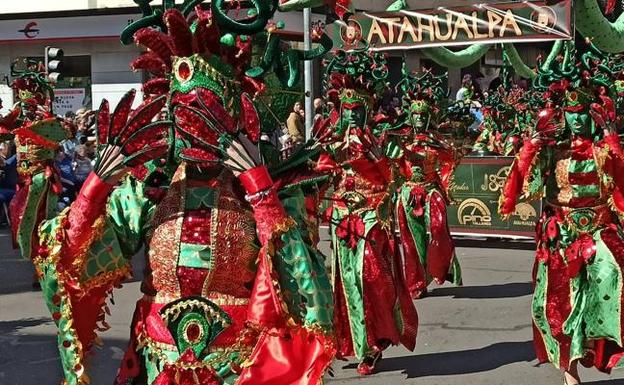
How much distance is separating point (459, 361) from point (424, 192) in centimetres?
297

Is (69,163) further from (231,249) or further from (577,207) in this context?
(231,249)

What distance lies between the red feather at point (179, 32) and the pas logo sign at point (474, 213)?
10.6 metres

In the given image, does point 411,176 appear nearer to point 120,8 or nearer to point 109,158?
point 109,158

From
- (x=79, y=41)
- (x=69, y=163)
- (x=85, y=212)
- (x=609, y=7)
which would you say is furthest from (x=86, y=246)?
(x=79, y=41)

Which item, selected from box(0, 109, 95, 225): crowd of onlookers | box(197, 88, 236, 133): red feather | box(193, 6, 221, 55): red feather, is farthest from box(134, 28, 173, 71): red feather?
box(0, 109, 95, 225): crowd of onlookers

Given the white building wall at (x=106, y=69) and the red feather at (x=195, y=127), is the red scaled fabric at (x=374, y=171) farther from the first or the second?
the white building wall at (x=106, y=69)

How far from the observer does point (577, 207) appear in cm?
623

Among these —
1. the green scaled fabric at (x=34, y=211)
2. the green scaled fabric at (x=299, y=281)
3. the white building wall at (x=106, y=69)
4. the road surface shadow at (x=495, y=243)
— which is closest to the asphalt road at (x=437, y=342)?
the road surface shadow at (x=495, y=243)

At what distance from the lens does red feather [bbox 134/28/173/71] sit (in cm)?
353

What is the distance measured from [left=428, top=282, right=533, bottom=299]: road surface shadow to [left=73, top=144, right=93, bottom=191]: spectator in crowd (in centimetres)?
456

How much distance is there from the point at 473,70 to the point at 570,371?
23224 mm

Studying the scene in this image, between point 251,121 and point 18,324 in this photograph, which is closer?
point 251,121

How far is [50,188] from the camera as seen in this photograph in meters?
4.19

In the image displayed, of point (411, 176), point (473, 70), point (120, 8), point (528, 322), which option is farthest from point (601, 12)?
point (473, 70)
